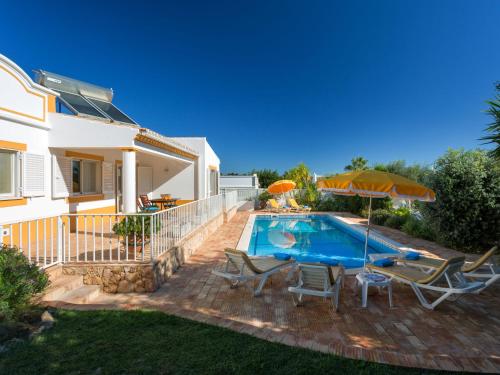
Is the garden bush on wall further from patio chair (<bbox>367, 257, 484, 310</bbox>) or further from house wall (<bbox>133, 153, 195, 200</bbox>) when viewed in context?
house wall (<bbox>133, 153, 195, 200</bbox>)

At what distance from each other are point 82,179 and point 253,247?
26.0 ft

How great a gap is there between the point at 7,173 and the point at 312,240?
1270 centimetres

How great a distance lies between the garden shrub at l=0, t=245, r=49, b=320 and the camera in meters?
4.23

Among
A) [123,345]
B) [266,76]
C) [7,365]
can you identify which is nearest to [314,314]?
[123,345]

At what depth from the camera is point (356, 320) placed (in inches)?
197

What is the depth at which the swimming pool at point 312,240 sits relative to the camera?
11695 mm

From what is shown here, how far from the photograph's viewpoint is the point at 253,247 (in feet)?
42.5

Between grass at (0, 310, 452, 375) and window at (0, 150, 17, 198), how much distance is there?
6.11m

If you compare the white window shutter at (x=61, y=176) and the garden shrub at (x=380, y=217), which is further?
the garden shrub at (x=380, y=217)

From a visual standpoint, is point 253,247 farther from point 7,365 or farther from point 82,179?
point 7,365

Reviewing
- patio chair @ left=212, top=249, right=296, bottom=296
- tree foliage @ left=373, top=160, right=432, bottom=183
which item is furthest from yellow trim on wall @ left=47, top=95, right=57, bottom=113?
tree foliage @ left=373, top=160, right=432, bottom=183

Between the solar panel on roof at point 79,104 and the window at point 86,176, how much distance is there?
7.33 feet

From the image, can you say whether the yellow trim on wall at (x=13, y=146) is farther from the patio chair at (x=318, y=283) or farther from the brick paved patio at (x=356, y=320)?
the patio chair at (x=318, y=283)

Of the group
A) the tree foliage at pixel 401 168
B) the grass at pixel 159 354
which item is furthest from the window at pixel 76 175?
the tree foliage at pixel 401 168
